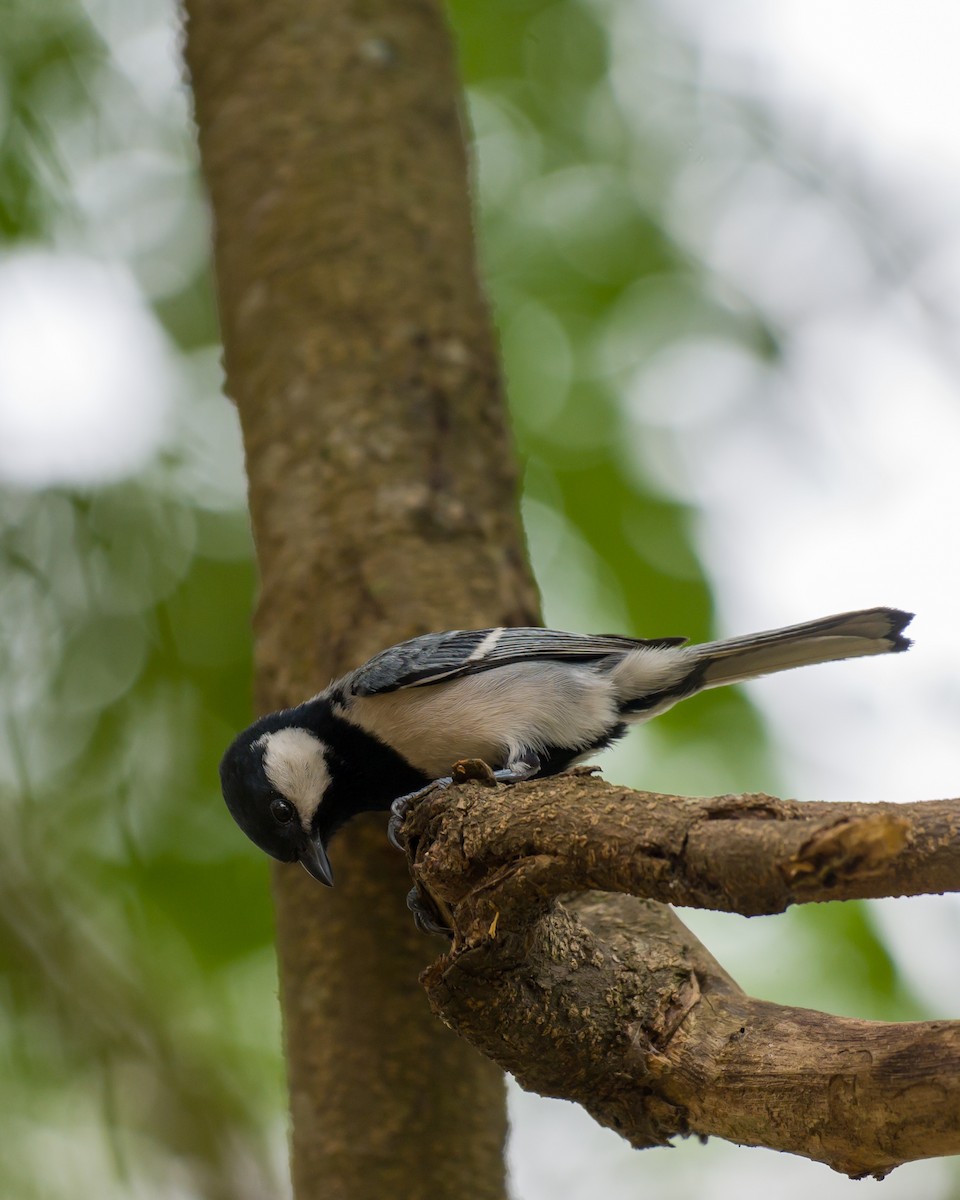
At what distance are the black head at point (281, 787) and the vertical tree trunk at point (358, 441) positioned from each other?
0.16 meters

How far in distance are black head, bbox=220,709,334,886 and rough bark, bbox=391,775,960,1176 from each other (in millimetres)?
888

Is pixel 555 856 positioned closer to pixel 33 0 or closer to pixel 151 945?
pixel 151 945

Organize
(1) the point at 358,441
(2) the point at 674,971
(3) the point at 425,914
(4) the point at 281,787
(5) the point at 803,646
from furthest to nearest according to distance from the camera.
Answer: (1) the point at 358,441, (4) the point at 281,787, (5) the point at 803,646, (3) the point at 425,914, (2) the point at 674,971

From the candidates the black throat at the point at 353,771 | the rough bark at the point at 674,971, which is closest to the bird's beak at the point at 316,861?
the black throat at the point at 353,771

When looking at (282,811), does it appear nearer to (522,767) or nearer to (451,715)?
(451,715)

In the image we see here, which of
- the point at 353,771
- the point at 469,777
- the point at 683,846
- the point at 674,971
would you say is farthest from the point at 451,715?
the point at 683,846

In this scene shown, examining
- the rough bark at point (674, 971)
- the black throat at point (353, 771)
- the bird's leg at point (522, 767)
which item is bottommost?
the rough bark at point (674, 971)

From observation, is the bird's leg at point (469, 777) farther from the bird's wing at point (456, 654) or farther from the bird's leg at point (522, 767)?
the bird's wing at point (456, 654)

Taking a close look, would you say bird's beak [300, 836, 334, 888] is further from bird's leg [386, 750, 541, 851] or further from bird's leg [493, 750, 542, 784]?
bird's leg [493, 750, 542, 784]

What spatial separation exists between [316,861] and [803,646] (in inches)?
60.6

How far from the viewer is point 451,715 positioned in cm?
344

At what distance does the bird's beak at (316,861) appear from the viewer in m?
3.36

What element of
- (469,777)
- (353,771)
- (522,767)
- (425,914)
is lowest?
(425,914)

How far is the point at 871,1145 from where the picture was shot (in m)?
1.98
